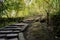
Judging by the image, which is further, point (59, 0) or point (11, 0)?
point (11, 0)

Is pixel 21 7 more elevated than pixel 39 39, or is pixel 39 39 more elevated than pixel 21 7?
pixel 21 7

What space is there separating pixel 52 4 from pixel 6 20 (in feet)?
16.6

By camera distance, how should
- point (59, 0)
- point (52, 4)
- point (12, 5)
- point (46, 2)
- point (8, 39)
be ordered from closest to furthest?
1. point (8, 39)
2. point (59, 0)
3. point (52, 4)
4. point (46, 2)
5. point (12, 5)

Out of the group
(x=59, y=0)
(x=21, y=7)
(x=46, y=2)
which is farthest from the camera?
(x=21, y=7)

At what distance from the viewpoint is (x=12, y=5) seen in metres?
13.8

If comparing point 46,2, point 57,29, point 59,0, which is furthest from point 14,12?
point 57,29

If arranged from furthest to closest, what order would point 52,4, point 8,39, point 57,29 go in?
point 52,4
point 57,29
point 8,39

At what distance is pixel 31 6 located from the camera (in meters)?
16.9

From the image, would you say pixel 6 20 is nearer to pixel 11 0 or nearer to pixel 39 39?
pixel 11 0

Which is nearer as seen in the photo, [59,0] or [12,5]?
[59,0]

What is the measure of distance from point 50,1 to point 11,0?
5710 mm

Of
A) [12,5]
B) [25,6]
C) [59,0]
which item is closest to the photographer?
[59,0]

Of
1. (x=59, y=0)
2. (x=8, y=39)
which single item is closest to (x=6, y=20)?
(x=59, y=0)

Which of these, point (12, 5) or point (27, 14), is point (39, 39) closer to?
point (12, 5)
